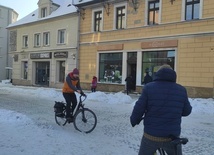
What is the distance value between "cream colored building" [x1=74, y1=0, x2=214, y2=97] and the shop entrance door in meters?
6.13

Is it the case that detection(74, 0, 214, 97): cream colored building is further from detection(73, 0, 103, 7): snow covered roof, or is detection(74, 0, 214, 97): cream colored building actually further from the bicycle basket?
the bicycle basket

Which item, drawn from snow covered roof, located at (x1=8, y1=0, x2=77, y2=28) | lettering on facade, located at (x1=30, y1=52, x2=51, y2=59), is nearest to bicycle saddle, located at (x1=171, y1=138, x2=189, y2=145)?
snow covered roof, located at (x1=8, y1=0, x2=77, y2=28)

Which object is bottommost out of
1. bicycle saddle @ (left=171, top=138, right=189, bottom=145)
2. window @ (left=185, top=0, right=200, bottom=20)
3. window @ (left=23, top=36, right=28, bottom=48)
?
bicycle saddle @ (left=171, top=138, right=189, bottom=145)

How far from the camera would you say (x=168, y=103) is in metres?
3.17

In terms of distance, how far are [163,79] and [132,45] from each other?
1797 cm

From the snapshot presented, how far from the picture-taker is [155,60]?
19547mm

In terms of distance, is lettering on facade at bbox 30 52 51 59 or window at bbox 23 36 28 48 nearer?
lettering on facade at bbox 30 52 51 59

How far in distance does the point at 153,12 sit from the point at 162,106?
17.7 metres

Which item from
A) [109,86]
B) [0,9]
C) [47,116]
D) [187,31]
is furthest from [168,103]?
[0,9]

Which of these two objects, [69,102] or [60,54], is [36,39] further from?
[69,102]

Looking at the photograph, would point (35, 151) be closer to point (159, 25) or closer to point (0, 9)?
point (159, 25)

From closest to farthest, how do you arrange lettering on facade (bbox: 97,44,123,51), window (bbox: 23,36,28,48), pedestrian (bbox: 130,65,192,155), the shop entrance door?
1. pedestrian (bbox: 130,65,192,155)
2. lettering on facade (bbox: 97,44,123,51)
3. the shop entrance door
4. window (bbox: 23,36,28,48)

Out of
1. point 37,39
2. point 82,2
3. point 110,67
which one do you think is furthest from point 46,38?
point 110,67

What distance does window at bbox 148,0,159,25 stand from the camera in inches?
775
